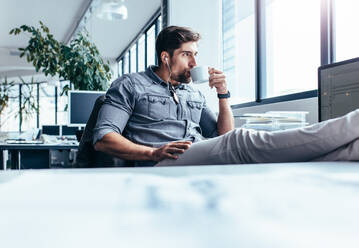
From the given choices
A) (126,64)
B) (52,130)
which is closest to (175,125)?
(52,130)

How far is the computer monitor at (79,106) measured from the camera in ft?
9.53

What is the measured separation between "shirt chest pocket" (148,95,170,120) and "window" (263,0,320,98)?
107 centimetres

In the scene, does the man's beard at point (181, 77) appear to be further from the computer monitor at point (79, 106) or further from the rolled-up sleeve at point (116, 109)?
the computer monitor at point (79, 106)

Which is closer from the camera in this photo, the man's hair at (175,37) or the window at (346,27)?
the man's hair at (175,37)

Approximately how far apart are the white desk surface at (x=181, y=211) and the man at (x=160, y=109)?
0.84 metres

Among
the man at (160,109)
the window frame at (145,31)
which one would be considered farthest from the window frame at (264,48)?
the window frame at (145,31)

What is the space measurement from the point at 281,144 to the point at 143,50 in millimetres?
6878

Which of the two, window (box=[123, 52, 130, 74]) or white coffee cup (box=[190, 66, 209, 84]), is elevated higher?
window (box=[123, 52, 130, 74])

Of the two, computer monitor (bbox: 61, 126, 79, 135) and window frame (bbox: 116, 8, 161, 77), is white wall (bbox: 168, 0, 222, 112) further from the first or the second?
window frame (bbox: 116, 8, 161, 77)

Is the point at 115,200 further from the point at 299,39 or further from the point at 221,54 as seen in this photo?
the point at 221,54

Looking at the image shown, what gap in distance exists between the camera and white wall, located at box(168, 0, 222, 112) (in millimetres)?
3252

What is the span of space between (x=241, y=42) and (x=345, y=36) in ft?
4.12

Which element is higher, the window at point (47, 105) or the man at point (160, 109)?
the window at point (47, 105)

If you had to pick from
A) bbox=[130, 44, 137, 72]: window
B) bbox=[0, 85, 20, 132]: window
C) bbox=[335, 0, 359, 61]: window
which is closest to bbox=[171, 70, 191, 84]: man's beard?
bbox=[335, 0, 359, 61]: window
